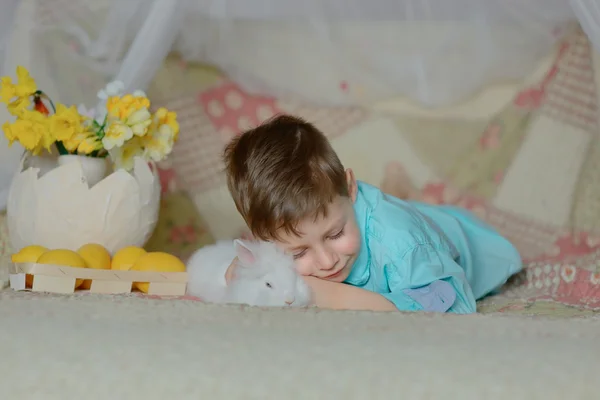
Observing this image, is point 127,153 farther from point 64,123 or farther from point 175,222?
point 175,222

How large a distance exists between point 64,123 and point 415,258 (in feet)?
3.08

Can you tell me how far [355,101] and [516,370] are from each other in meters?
1.71

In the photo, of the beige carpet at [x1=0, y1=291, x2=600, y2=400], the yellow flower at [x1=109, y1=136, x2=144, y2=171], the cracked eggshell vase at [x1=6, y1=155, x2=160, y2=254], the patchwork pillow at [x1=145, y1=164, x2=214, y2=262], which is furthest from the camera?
the patchwork pillow at [x1=145, y1=164, x2=214, y2=262]

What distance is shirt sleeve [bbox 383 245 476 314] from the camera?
1.47m

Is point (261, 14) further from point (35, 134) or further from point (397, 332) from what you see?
point (397, 332)

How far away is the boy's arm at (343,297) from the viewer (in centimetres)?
138

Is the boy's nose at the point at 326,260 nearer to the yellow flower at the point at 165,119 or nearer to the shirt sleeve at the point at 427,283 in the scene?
the shirt sleeve at the point at 427,283

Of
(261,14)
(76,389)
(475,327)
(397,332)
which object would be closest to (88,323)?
(76,389)

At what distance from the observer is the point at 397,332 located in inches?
36.0

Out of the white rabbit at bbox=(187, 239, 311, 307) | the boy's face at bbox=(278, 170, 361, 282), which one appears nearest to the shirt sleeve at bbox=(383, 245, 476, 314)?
the boy's face at bbox=(278, 170, 361, 282)

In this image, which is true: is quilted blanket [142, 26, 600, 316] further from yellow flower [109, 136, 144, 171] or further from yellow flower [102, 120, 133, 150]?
yellow flower [102, 120, 133, 150]

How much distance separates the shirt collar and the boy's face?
0.33 feet

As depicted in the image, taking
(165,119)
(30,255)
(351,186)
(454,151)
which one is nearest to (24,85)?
(165,119)

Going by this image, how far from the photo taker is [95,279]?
5.26 feet
